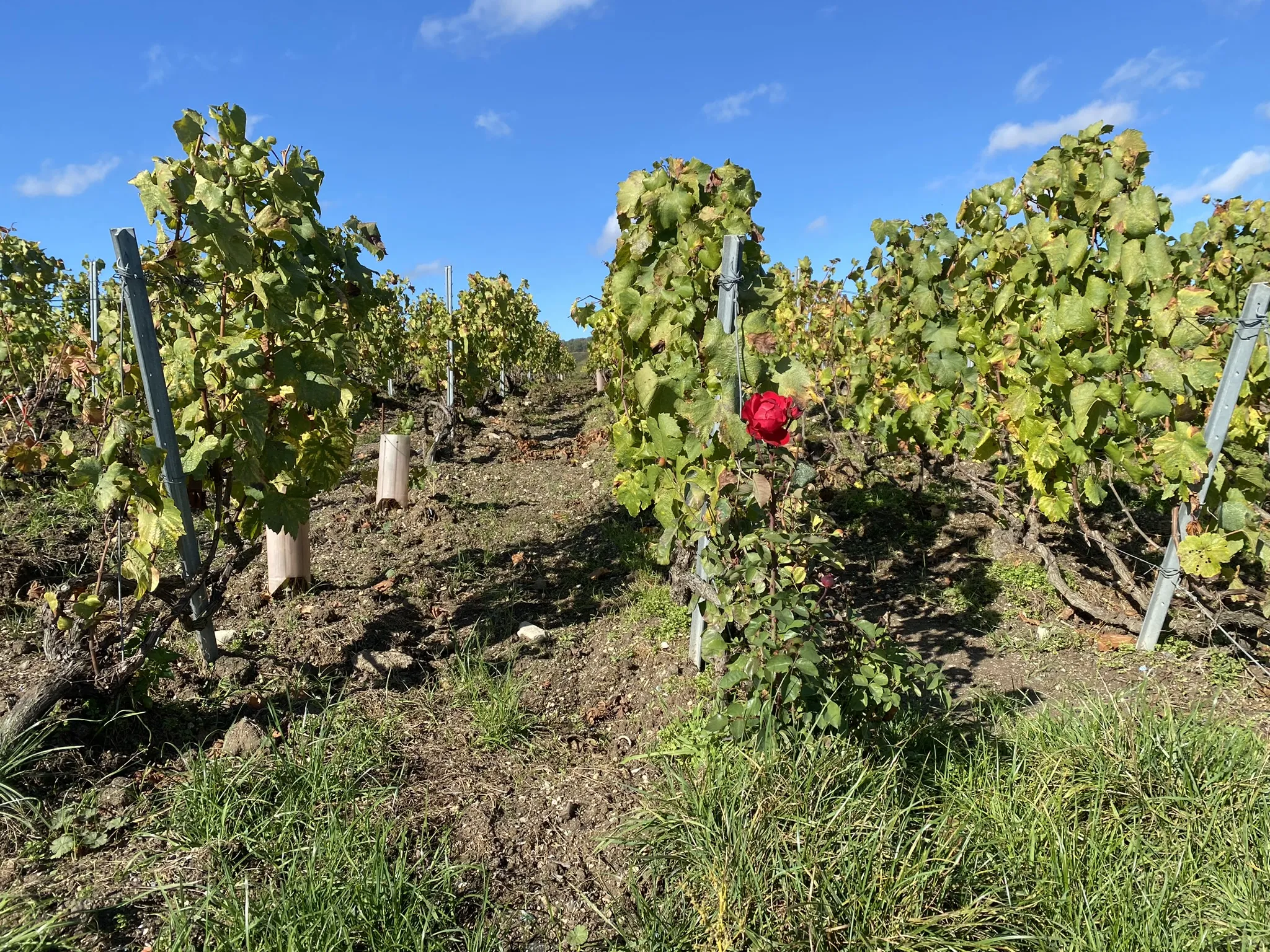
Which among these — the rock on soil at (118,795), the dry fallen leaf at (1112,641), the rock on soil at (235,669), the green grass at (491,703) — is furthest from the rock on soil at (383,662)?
the dry fallen leaf at (1112,641)

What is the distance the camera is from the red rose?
2.09 meters

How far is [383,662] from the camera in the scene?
316 centimetres

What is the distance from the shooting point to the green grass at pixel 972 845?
5.46 ft

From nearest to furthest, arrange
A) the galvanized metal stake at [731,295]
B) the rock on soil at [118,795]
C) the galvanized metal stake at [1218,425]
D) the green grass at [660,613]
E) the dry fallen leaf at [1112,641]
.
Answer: the rock on soil at [118,795], the galvanized metal stake at [731,295], the galvanized metal stake at [1218,425], the dry fallen leaf at [1112,641], the green grass at [660,613]

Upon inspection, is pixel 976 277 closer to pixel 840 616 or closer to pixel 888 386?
pixel 888 386

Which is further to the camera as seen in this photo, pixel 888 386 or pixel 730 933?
pixel 888 386

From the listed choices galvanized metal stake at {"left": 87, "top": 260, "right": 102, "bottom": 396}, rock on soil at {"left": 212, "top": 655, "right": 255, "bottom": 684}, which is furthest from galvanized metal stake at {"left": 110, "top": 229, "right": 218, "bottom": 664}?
rock on soil at {"left": 212, "top": 655, "right": 255, "bottom": 684}

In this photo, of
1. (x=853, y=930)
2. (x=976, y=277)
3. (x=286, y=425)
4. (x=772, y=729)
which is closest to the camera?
(x=853, y=930)

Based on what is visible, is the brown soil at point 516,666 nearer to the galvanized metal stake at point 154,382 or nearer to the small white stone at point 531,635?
the small white stone at point 531,635

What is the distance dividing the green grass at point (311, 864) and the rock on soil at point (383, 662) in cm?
63

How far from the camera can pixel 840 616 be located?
7.57ft

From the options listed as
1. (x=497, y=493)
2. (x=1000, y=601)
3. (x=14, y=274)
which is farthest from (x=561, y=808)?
(x=14, y=274)

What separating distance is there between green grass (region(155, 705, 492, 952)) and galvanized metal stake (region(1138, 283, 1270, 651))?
3132mm

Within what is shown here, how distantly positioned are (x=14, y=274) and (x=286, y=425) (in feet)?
28.5
